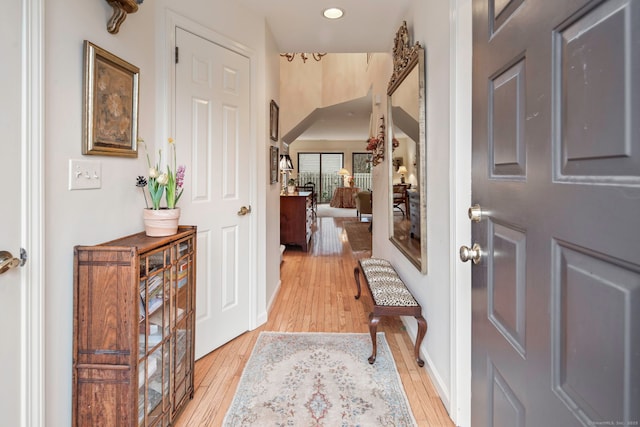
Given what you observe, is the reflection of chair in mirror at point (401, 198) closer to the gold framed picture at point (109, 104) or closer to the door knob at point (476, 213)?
the door knob at point (476, 213)

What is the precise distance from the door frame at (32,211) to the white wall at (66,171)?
0.20ft

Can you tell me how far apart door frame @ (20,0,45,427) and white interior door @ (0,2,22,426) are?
2cm

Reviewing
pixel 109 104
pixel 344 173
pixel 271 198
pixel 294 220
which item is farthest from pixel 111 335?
pixel 344 173

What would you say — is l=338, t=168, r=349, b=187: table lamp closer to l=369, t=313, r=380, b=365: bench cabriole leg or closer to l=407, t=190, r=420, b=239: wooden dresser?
l=407, t=190, r=420, b=239: wooden dresser

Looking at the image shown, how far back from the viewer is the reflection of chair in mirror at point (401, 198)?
9.67 feet

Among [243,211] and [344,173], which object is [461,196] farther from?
[344,173]

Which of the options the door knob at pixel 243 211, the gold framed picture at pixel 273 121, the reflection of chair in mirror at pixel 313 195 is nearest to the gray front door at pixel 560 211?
the door knob at pixel 243 211

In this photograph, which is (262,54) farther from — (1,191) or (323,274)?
(323,274)

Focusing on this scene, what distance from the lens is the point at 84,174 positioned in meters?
1.40

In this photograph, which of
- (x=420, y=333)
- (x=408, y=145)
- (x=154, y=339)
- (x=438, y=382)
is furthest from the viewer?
(x=408, y=145)

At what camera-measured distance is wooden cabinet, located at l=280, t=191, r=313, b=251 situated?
568cm

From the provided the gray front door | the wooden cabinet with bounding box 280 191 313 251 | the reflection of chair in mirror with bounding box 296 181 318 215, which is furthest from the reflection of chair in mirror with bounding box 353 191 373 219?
the gray front door

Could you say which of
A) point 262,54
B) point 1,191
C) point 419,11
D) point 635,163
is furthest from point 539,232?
point 262,54

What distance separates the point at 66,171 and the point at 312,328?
6.64 feet
